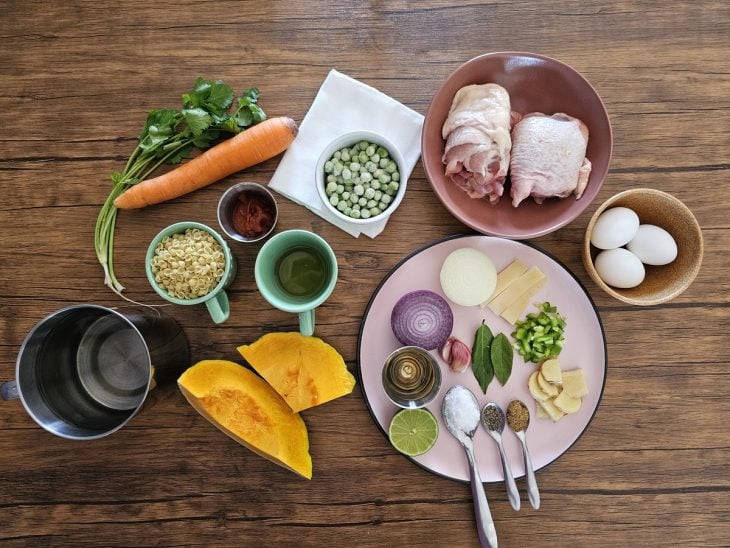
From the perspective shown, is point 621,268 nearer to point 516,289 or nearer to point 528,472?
point 516,289

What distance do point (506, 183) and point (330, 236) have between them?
0.48 meters

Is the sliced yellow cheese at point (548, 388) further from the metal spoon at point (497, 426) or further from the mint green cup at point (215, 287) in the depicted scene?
the mint green cup at point (215, 287)

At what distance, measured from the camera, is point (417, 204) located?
1.37 metres

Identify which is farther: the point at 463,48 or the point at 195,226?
the point at 463,48

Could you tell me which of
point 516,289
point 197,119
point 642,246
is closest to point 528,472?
point 516,289

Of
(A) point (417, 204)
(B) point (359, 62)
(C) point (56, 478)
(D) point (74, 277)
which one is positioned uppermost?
(B) point (359, 62)

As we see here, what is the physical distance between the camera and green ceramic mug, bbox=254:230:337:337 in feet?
3.89

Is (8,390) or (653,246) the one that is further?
(653,246)

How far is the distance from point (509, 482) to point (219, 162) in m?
1.13

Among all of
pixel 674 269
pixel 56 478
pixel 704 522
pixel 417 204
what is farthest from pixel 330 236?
pixel 704 522

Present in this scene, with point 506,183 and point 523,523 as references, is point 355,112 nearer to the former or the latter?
point 506,183

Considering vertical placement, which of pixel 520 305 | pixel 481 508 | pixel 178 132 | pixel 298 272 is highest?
pixel 178 132

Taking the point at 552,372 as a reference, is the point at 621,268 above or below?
above

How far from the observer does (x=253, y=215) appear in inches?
50.6
